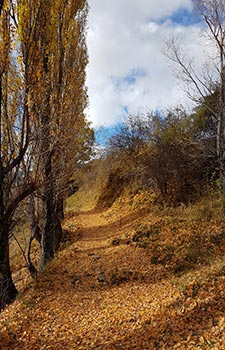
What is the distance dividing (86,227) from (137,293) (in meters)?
9.89

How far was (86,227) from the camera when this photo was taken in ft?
55.8

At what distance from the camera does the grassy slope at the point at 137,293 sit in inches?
209

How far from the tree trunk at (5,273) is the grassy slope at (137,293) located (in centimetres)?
26

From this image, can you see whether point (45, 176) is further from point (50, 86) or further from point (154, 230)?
point (154, 230)

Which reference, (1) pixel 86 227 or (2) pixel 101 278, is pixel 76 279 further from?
(1) pixel 86 227

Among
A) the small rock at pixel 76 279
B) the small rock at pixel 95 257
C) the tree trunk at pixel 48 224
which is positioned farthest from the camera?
the small rock at pixel 95 257

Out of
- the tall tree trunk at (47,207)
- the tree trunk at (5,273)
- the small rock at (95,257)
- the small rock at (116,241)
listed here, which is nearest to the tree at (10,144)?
the tree trunk at (5,273)

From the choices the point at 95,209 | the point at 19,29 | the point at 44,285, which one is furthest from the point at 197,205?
the point at 95,209

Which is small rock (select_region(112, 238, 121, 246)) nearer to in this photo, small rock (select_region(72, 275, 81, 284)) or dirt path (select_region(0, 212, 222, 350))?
dirt path (select_region(0, 212, 222, 350))

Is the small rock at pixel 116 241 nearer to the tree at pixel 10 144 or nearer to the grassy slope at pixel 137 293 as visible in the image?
the grassy slope at pixel 137 293

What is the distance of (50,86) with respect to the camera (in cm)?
1077

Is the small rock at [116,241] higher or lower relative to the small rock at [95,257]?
lower

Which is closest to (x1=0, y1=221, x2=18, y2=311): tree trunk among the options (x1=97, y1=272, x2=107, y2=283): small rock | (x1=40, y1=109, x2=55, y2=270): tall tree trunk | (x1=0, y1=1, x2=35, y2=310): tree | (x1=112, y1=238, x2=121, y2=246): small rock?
(x1=0, y1=1, x2=35, y2=310): tree

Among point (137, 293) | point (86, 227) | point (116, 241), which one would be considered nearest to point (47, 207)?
point (116, 241)
